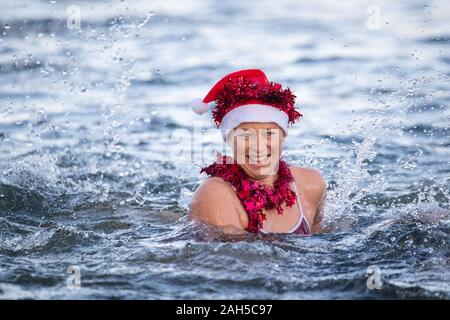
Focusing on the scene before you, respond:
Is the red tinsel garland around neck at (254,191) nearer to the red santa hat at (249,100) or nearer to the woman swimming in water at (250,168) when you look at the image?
the woman swimming in water at (250,168)

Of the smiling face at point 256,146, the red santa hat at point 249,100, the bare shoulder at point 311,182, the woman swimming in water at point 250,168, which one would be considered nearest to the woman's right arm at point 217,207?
the woman swimming in water at point 250,168

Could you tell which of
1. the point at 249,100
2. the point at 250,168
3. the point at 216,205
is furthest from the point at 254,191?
the point at 249,100

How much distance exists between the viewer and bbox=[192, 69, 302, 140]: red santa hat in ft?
20.6

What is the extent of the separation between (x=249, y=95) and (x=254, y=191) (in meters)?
0.63

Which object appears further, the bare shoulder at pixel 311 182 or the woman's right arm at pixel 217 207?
the bare shoulder at pixel 311 182

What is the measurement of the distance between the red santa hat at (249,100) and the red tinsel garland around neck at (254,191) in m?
0.25

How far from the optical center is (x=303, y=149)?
9.61 m

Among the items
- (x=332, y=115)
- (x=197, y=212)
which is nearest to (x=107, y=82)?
(x=332, y=115)

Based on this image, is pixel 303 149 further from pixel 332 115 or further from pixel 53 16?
pixel 53 16

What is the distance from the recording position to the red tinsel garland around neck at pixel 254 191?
6227 millimetres

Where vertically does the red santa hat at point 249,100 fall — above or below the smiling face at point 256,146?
above
